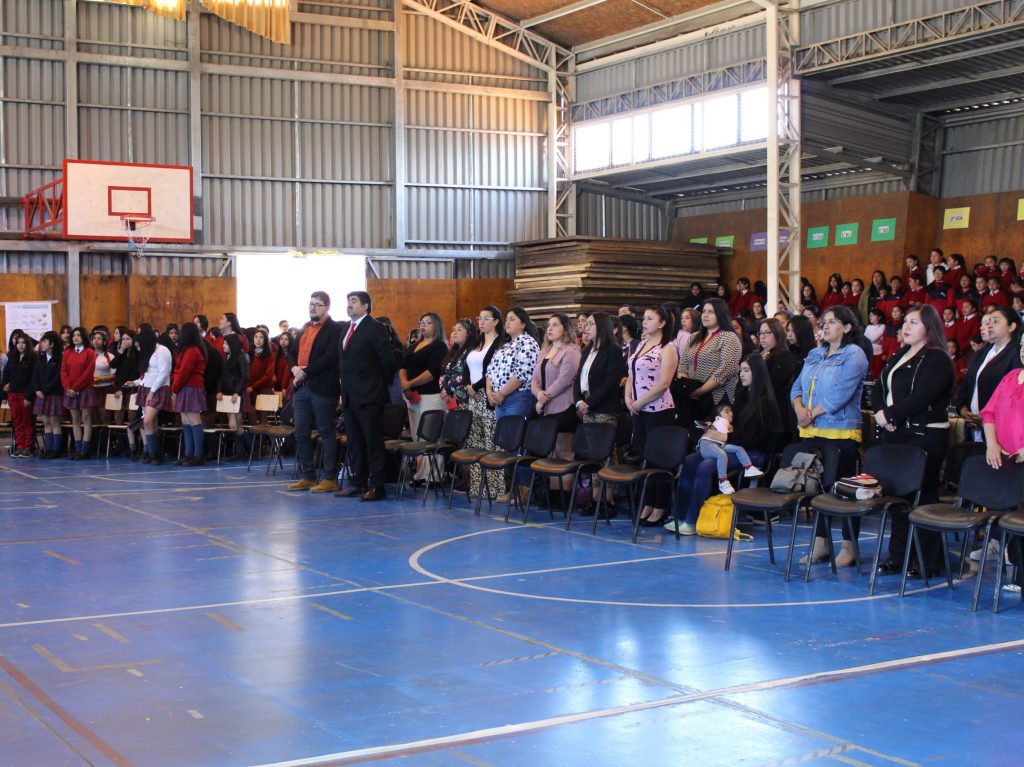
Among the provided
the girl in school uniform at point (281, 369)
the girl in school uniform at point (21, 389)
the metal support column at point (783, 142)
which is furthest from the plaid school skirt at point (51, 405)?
the metal support column at point (783, 142)

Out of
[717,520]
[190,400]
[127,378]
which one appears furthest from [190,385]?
[717,520]

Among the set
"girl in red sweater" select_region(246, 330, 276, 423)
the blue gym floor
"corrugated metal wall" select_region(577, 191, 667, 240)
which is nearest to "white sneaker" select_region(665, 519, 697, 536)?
the blue gym floor

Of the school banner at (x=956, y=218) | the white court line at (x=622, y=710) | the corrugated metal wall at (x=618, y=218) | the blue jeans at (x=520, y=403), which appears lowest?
the white court line at (x=622, y=710)

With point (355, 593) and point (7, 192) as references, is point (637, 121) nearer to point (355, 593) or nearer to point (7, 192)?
point (7, 192)

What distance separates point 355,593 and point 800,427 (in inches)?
117

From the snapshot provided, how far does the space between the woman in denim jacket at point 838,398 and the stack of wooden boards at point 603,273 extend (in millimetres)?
12154

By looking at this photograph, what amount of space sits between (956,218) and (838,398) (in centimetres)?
1260

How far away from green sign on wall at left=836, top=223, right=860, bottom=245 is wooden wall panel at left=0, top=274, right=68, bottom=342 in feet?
41.8

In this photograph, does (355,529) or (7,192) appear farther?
(7,192)

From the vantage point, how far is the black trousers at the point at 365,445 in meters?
9.79

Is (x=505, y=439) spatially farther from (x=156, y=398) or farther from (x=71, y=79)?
(x=71, y=79)

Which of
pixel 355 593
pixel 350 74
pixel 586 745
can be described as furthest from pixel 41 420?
pixel 586 745

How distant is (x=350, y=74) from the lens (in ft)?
68.1

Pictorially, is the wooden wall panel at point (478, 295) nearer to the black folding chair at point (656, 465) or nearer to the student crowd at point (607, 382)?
the student crowd at point (607, 382)
